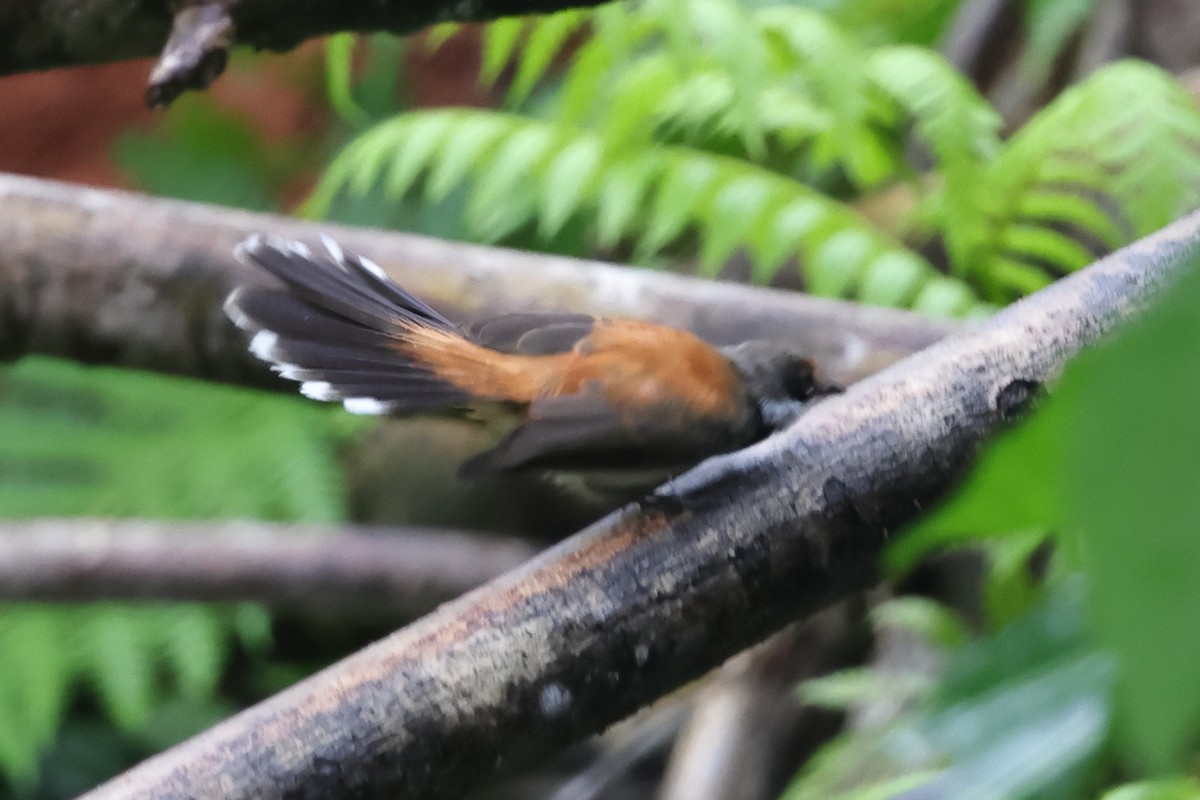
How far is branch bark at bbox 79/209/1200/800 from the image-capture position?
0.67 meters

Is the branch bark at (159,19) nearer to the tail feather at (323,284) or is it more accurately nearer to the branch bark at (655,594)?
the tail feather at (323,284)

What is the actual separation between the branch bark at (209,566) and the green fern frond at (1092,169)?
1.05 metres

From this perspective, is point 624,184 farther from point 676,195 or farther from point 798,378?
point 798,378

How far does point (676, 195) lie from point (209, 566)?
2.94ft

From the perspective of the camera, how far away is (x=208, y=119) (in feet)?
11.0

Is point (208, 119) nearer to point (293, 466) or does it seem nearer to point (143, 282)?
point (293, 466)

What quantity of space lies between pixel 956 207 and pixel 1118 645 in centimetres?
182

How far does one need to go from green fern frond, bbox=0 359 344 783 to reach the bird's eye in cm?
148

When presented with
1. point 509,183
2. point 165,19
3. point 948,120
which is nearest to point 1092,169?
point 948,120

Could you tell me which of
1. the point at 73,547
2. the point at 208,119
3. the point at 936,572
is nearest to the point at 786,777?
the point at 936,572

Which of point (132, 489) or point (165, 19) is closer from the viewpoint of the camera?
point (165, 19)

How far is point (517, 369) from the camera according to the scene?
987 mm

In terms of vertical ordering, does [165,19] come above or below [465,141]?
above

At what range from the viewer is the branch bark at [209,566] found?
1464 millimetres
